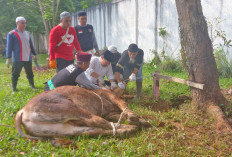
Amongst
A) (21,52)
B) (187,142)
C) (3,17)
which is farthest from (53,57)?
(3,17)

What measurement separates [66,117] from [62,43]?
2.71 m

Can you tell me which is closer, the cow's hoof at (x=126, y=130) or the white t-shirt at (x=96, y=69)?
the cow's hoof at (x=126, y=130)

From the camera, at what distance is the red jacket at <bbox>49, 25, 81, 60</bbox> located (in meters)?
5.09

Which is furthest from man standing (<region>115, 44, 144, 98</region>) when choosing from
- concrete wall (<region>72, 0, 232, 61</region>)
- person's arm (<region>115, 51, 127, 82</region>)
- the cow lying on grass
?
concrete wall (<region>72, 0, 232, 61</region>)

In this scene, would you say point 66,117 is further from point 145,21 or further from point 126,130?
point 145,21

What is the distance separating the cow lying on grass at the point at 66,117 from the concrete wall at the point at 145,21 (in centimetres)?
509

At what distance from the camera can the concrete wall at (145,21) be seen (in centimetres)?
704

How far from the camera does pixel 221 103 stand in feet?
13.3

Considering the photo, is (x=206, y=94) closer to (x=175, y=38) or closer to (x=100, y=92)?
(x=100, y=92)

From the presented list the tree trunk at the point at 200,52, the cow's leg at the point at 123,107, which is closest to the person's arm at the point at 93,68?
the cow's leg at the point at 123,107

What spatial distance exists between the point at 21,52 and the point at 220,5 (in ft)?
19.9

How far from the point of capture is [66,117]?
→ 117 inches

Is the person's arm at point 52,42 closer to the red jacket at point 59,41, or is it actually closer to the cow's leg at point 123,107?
the red jacket at point 59,41

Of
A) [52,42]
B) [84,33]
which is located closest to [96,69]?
[52,42]
